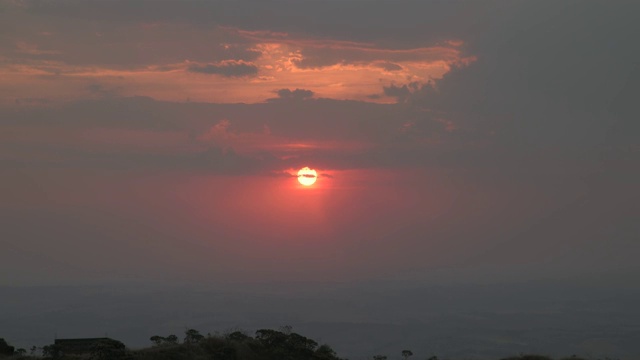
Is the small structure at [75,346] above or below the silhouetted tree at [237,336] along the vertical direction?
below

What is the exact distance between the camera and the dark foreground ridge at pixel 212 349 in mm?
39094

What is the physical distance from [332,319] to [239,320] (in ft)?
68.2

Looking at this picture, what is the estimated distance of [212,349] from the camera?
4084 cm

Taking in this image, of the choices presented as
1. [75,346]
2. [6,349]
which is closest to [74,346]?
[75,346]

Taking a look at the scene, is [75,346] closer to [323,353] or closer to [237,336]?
[237,336]

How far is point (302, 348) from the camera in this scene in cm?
4281

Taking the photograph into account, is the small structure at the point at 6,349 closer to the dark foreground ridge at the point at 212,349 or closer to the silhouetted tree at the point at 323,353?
the dark foreground ridge at the point at 212,349

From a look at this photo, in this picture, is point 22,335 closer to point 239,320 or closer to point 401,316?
point 239,320

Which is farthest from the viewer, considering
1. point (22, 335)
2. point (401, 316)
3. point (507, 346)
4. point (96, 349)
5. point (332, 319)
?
point (401, 316)

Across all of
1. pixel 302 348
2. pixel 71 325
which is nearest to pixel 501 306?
pixel 71 325

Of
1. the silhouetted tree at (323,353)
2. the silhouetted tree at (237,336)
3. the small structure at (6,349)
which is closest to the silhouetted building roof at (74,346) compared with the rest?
the small structure at (6,349)

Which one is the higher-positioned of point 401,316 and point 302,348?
point 401,316

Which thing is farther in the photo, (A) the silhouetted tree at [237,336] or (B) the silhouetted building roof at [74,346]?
(A) the silhouetted tree at [237,336]

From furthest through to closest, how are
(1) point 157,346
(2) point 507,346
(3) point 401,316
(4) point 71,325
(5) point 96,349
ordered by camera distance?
1. (3) point 401,316
2. (4) point 71,325
3. (2) point 507,346
4. (1) point 157,346
5. (5) point 96,349
